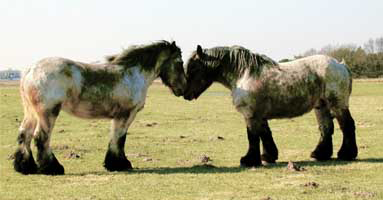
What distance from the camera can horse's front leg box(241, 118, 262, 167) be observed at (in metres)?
11.9

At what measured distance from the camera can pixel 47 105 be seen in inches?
415

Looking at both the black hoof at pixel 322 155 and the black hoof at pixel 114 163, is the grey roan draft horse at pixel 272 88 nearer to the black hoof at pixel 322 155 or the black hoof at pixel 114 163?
the black hoof at pixel 322 155

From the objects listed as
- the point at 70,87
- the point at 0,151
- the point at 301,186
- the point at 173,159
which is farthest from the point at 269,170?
the point at 0,151

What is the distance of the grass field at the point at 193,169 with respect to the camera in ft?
29.9

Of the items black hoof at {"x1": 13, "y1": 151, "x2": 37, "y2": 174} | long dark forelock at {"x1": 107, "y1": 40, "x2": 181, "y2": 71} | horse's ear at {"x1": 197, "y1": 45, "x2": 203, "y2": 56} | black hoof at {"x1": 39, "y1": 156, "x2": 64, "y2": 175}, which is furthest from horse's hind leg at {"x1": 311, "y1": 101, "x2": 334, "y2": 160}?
black hoof at {"x1": 13, "y1": 151, "x2": 37, "y2": 174}

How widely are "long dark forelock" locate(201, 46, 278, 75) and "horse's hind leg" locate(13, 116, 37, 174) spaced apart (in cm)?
393

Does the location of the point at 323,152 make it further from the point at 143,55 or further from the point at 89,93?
the point at 89,93

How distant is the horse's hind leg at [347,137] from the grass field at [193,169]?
1.08 ft

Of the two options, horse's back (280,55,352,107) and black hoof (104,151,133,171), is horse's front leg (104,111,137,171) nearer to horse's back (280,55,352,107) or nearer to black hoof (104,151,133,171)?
black hoof (104,151,133,171)

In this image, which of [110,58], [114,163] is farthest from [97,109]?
[110,58]

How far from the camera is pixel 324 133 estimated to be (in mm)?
13047

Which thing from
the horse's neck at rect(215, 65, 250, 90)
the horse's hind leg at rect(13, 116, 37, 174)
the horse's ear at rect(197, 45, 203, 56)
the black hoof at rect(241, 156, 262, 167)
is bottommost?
the black hoof at rect(241, 156, 262, 167)

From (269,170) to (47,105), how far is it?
14.3 feet

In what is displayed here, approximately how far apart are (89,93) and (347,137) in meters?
5.69
